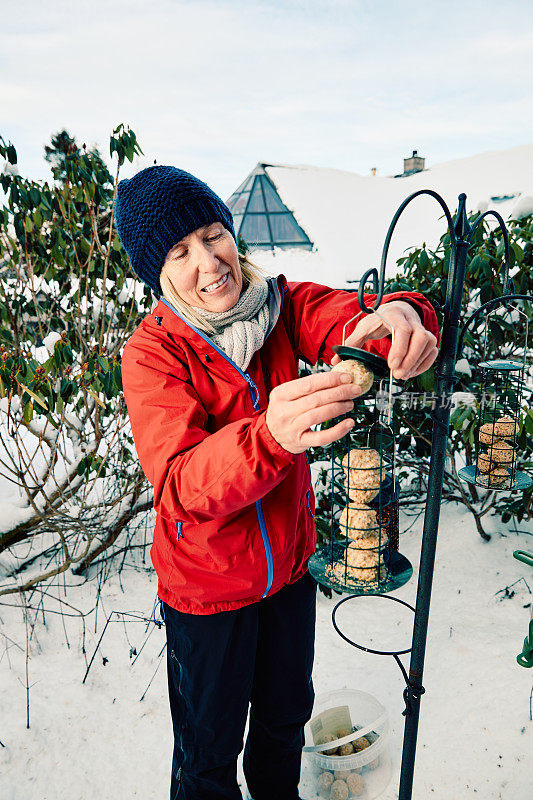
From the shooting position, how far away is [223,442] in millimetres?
924

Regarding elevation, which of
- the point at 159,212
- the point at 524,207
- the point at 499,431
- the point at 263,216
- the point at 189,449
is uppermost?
the point at 263,216

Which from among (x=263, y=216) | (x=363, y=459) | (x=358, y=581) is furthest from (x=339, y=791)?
(x=263, y=216)

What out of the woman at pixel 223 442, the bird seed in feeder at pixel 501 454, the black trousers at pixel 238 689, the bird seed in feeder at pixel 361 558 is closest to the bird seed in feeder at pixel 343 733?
the black trousers at pixel 238 689

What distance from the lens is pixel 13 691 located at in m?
2.17

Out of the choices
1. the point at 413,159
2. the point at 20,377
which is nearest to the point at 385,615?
the point at 20,377

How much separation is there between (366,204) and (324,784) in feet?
25.3

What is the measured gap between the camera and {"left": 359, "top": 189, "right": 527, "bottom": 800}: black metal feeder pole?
977 millimetres

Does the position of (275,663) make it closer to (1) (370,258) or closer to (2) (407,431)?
(2) (407,431)

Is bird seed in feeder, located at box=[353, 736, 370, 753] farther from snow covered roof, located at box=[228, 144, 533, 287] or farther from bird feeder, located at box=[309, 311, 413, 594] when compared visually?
snow covered roof, located at box=[228, 144, 533, 287]

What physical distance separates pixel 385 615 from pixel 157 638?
1183mm

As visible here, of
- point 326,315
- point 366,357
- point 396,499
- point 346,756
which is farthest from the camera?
point 346,756

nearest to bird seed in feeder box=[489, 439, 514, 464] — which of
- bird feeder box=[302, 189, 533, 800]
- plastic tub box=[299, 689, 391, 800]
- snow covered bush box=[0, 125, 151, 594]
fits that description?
bird feeder box=[302, 189, 533, 800]

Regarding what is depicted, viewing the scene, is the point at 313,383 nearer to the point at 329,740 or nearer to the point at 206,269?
the point at 206,269

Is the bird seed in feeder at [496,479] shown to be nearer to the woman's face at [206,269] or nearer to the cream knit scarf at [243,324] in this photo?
the cream knit scarf at [243,324]
